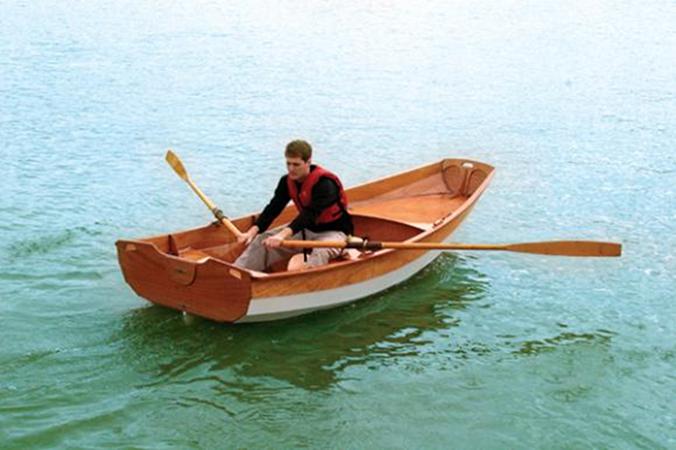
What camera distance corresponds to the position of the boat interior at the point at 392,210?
7574 mm

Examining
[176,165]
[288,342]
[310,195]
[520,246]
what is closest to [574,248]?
[520,246]

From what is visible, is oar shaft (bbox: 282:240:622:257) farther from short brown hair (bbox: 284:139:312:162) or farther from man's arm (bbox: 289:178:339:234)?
short brown hair (bbox: 284:139:312:162)

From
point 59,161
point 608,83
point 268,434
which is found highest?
point 608,83

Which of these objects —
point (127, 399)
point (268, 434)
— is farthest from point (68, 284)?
point (268, 434)

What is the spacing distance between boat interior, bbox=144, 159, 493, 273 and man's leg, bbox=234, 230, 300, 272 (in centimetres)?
8

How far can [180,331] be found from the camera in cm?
717

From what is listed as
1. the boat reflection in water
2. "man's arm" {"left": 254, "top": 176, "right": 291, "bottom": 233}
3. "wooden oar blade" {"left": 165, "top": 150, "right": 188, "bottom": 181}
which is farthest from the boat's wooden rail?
"wooden oar blade" {"left": 165, "top": 150, "right": 188, "bottom": 181}

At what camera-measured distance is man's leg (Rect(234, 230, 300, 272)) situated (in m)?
7.42

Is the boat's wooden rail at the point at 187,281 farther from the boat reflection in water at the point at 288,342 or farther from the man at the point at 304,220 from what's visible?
the man at the point at 304,220

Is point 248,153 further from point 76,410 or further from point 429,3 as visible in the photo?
point 429,3

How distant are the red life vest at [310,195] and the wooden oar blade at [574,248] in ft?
4.29

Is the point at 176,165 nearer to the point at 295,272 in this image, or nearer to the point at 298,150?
the point at 298,150

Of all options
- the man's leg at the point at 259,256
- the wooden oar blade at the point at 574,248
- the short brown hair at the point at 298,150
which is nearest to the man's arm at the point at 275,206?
the man's leg at the point at 259,256

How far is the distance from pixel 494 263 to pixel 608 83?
8.57 metres
